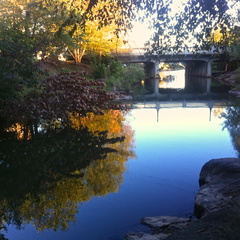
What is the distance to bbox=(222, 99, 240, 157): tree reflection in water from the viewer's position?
12738 millimetres

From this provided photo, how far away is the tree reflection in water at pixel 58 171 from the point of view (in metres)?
6.91

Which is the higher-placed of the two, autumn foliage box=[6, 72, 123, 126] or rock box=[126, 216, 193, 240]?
autumn foliage box=[6, 72, 123, 126]

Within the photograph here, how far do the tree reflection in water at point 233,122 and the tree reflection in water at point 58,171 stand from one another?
4.36 m

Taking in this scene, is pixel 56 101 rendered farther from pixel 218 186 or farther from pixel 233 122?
pixel 233 122

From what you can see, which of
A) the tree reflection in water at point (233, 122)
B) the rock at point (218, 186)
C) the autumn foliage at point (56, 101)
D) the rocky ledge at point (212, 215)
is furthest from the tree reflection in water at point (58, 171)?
the tree reflection in water at point (233, 122)

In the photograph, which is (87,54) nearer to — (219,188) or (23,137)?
(23,137)

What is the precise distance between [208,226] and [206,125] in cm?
1263

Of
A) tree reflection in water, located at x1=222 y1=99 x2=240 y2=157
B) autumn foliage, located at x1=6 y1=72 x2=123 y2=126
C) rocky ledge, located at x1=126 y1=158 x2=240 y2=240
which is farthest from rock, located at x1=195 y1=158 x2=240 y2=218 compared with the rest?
autumn foliage, located at x1=6 y1=72 x2=123 y2=126

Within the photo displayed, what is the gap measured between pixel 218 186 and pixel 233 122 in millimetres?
10937

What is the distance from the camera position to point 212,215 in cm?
461

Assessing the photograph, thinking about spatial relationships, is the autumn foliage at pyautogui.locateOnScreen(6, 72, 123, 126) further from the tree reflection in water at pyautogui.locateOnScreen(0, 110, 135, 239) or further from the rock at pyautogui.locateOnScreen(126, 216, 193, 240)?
the rock at pyautogui.locateOnScreen(126, 216, 193, 240)

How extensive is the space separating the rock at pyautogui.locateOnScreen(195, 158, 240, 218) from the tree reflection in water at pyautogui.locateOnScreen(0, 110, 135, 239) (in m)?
2.42

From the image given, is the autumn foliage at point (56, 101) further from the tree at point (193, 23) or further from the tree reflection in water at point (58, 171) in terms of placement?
the tree at point (193, 23)

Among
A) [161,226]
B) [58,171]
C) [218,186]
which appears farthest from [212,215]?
[58,171]
